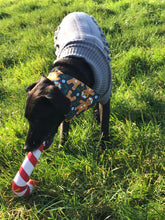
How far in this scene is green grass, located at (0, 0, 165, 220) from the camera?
4.84 ft

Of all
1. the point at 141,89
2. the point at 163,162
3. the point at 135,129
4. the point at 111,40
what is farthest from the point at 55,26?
the point at 163,162

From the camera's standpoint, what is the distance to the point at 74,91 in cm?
153

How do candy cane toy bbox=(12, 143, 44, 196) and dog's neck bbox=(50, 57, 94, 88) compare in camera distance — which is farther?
dog's neck bbox=(50, 57, 94, 88)

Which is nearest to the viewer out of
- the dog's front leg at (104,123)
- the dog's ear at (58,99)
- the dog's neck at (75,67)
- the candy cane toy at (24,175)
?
the dog's ear at (58,99)

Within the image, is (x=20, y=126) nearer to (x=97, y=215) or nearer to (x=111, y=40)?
(x=97, y=215)

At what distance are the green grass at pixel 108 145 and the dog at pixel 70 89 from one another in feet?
0.79

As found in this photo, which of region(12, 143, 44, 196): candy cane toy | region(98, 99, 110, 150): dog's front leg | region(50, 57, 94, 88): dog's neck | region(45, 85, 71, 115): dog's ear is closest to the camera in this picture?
region(45, 85, 71, 115): dog's ear

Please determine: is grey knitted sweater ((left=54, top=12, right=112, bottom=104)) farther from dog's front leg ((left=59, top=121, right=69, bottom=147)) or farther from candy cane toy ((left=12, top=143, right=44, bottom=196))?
candy cane toy ((left=12, top=143, right=44, bottom=196))

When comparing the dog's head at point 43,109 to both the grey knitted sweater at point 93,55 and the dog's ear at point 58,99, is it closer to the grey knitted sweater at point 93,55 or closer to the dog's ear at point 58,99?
the dog's ear at point 58,99

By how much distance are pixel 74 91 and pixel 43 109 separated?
11.7 inches

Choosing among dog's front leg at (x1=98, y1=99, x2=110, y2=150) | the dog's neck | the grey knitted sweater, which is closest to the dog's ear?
the dog's neck

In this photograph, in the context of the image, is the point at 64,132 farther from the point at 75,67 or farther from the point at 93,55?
the point at 93,55

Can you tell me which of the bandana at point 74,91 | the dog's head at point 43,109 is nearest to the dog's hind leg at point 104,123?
the bandana at point 74,91

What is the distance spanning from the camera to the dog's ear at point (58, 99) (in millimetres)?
1348
